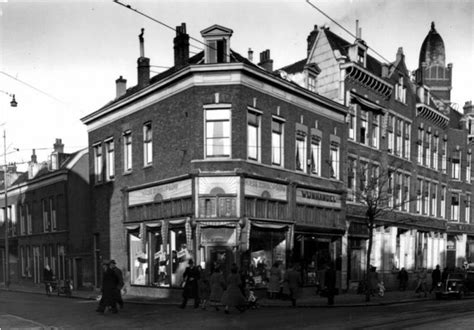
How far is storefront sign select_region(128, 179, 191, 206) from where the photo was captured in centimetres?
2198

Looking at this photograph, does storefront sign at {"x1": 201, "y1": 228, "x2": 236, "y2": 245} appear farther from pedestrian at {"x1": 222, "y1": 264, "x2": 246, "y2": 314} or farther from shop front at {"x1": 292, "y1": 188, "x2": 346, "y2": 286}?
pedestrian at {"x1": 222, "y1": 264, "x2": 246, "y2": 314}

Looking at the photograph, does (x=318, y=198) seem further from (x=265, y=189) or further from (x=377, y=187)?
(x=377, y=187)

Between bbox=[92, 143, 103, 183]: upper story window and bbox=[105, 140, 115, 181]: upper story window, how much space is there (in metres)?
0.85

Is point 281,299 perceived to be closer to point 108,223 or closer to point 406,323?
point 406,323

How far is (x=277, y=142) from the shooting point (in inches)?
936

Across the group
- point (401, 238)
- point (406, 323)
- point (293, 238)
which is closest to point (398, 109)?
point (401, 238)

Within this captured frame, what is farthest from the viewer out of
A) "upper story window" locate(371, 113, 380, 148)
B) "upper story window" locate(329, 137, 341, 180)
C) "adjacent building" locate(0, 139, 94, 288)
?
"upper story window" locate(371, 113, 380, 148)

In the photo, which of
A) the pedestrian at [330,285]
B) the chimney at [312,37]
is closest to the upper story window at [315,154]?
the pedestrian at [330,285]

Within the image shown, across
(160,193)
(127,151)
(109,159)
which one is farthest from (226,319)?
(109,159)

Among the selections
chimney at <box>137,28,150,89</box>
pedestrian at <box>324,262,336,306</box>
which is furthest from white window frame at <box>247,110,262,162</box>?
chimney at <box>137,28,150,89</box>

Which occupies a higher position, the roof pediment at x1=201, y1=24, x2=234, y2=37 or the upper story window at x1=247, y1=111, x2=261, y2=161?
the roof pediment at x1=201, y1=24, x2=234, y2=37

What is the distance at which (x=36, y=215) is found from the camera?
36.8m

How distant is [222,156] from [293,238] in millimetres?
5623

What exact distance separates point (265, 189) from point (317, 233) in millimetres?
4889
